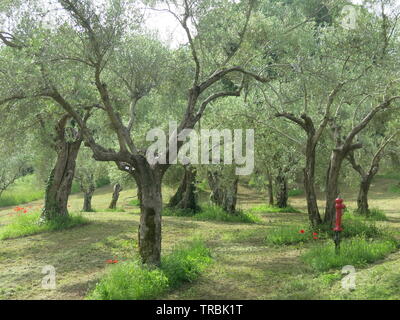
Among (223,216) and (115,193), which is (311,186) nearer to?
(223,216)

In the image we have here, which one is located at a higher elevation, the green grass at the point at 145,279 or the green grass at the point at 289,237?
the green grass at the point at 289,237

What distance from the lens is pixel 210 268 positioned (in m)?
11.8

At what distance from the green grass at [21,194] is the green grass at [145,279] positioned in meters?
35.9

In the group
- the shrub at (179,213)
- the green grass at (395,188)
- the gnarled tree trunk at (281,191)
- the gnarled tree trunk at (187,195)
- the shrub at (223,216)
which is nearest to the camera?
the shrub at (223,216)

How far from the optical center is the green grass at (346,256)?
10727mm

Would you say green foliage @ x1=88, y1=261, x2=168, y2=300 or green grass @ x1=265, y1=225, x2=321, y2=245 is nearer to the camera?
green foliage @ x1=88, y1=261, x2=168, y2=300

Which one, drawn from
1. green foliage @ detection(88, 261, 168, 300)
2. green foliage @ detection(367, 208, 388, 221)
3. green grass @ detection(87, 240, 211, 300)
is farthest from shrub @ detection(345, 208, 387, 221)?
green foliage @ detection(88, 261, 168, 300)

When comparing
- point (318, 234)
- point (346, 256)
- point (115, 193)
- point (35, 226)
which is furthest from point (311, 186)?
point (115, 193)

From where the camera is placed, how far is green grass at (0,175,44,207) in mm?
45719

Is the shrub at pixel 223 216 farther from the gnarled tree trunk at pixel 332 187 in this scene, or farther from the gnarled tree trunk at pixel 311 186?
the gnarled tree trunk at pixel 332 187

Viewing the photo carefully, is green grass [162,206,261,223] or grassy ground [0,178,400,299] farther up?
green grass [162,206,261,223]

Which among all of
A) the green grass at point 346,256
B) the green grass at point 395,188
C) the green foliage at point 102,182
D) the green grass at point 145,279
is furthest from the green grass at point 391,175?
the green grass at point 145,279

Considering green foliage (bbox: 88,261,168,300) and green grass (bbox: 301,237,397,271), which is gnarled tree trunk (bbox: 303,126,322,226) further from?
green foliage (bbox: 88,261,168,300)

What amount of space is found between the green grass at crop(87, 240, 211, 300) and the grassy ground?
39 centimetres
